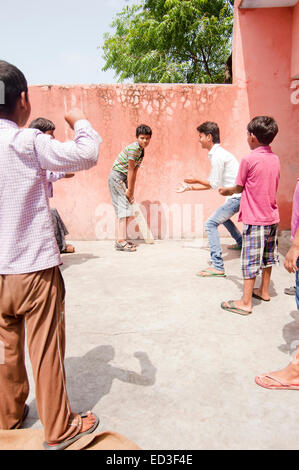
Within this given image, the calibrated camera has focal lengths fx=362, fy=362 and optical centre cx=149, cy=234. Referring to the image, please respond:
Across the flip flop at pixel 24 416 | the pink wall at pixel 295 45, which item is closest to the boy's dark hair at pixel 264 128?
the flip flop at pixel 24 416

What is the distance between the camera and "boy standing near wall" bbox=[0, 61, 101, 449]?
1402 millimetres

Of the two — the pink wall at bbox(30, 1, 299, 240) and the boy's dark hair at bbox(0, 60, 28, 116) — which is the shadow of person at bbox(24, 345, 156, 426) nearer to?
the boy's dark hair at bbox(0, 60, 28, 116)

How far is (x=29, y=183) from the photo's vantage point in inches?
57.0

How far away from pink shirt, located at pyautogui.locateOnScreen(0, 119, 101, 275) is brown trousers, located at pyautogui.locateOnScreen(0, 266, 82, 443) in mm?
73

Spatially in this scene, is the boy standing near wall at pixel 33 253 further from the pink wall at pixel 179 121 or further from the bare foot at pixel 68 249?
the pink wall at pixel 179 121

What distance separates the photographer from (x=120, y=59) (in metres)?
16.1

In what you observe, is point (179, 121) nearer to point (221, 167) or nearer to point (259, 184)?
point (221, 167)

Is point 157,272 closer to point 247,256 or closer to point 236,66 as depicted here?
point 247,256

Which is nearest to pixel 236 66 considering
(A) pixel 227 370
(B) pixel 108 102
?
(B) pixel 108 102

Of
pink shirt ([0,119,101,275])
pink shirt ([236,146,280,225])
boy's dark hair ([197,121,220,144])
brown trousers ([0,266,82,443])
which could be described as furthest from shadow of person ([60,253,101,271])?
pink shirt ([0,119,101,275])

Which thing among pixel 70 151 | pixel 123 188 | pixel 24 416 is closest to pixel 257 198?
pixel 70 151

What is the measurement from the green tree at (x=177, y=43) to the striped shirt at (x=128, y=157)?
931 cm

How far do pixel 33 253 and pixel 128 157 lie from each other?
373 centimetres

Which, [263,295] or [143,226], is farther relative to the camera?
[143,226]
